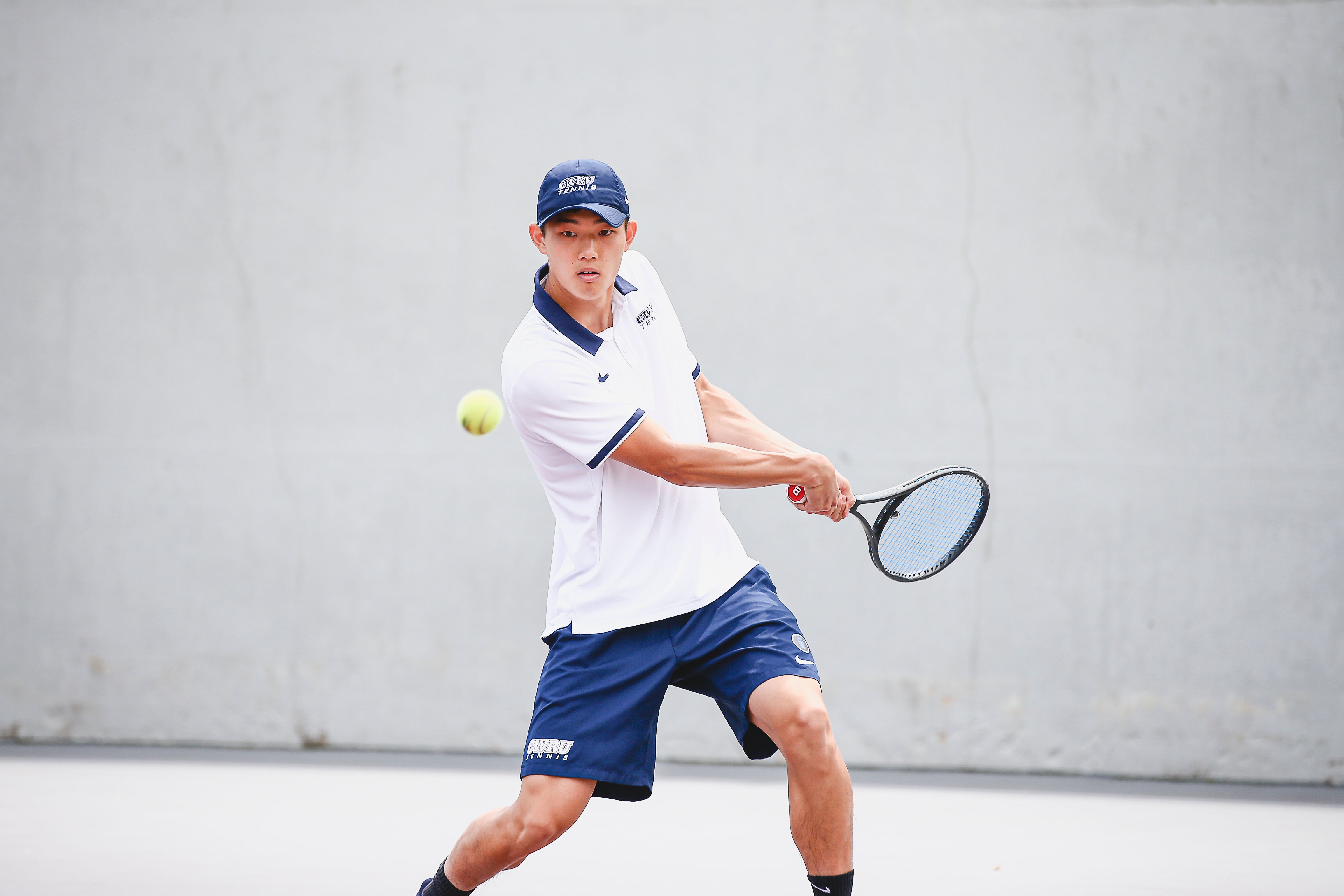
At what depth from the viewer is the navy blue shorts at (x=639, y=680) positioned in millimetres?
2340

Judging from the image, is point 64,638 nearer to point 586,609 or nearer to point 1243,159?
point 586,609

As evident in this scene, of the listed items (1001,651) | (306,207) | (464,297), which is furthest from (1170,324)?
(306,207)

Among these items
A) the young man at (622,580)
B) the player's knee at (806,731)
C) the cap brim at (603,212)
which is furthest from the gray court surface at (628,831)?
the cap brim at (603,212)

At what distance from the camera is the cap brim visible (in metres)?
2.31

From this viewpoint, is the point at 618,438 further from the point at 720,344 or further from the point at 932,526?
the point at 720,344

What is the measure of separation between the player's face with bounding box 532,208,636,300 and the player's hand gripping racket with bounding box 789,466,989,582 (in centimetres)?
79

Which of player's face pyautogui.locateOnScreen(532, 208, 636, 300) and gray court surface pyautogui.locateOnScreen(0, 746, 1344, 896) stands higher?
player's face pyautogui.locateOnScreen(532, 208, 636, 300)

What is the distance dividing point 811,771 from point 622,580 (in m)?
0.50

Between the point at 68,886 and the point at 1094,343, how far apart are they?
3.89 meters

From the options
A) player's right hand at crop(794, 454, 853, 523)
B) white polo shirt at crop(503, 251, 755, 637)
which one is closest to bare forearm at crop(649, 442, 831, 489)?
player's right hand at crop(794, 454, 853, 523)

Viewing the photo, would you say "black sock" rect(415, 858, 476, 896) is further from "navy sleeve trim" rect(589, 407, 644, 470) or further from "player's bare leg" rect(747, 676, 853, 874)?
"navy sleeve trim" rect(589, 407, 644, 470)

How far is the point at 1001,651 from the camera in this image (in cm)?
481

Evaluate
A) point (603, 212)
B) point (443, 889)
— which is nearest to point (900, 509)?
point (603, 212)

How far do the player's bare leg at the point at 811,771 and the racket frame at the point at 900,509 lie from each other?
1.28 feet
